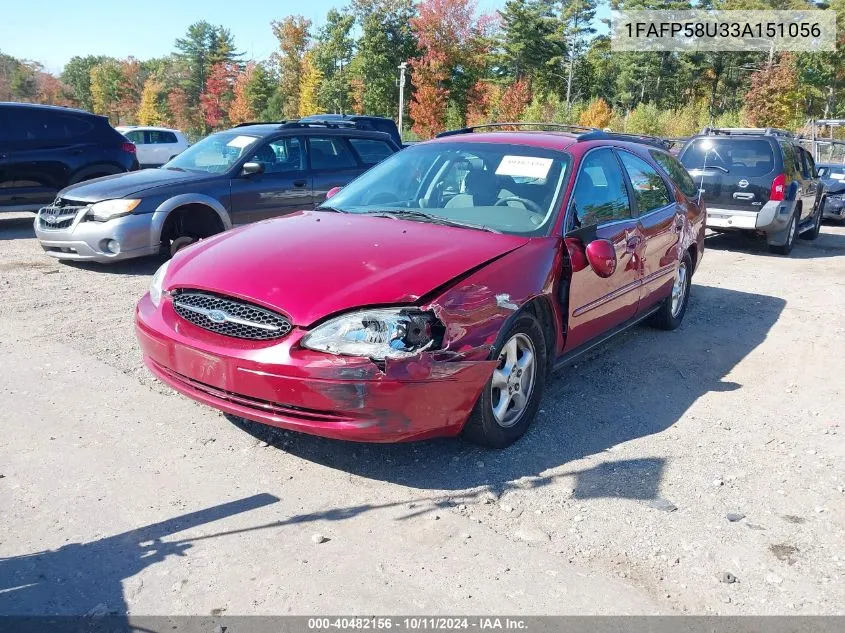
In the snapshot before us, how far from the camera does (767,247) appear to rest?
38.2 ft

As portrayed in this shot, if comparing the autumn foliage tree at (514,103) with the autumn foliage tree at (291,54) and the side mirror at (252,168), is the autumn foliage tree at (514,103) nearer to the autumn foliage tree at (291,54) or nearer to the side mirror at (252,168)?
the autumn foliage tree at (291,54)

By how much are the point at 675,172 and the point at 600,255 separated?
2826 millimetres

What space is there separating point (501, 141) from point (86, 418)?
10.3 ft

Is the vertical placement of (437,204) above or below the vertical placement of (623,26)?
below

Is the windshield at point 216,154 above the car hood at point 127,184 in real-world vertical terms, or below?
above

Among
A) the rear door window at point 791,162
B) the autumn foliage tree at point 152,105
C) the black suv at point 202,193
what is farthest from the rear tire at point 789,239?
the autumn foliage tree at point 152,105

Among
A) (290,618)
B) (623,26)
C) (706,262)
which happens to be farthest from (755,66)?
(290,618)

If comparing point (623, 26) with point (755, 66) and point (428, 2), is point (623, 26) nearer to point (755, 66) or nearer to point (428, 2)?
point (755, 66)

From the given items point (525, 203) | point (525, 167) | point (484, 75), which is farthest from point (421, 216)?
point (484, 75)

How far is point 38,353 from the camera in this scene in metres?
5.04

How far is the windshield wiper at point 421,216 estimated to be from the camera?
13.7 ft

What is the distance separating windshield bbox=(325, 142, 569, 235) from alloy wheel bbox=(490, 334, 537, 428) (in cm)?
71

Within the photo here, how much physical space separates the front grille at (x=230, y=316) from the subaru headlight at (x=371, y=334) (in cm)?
19

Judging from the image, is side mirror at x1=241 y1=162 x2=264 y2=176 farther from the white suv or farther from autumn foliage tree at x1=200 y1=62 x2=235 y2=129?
autumn foliage tree at x1=200 y1=62 x2=235 y2=129
